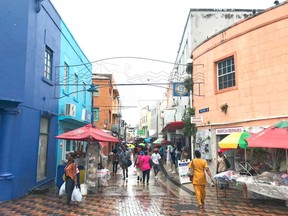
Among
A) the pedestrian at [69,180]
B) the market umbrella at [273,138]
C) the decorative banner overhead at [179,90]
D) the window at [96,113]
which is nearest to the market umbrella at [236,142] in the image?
the market umbrella at [273,138]

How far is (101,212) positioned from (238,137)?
213 inches

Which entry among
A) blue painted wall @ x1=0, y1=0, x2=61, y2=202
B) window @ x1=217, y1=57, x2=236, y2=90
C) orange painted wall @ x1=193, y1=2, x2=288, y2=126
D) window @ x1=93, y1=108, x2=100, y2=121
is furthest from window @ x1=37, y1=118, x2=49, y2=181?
window @ x1=93, y1=108, x2=100, y2=121

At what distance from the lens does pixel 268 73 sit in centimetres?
1097

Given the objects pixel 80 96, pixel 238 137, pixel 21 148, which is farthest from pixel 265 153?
pixel 80 96

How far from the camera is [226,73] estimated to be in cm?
1313

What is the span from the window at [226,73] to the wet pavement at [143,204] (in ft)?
15.7

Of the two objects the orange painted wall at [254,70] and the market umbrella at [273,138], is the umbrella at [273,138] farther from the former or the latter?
the orange painted wall at [254,70]

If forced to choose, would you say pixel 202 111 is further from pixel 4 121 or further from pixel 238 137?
pixel 4 121

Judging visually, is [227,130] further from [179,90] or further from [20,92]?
[20,92]

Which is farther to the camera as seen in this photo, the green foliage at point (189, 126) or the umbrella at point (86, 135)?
the green foliage at point (189, 126)

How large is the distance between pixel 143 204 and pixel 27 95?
579 cm

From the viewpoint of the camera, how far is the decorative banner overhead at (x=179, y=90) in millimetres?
15266

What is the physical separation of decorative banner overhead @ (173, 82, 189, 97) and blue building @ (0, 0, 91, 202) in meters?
6.12

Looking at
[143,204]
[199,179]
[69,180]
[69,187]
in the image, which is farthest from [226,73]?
[69,187]
